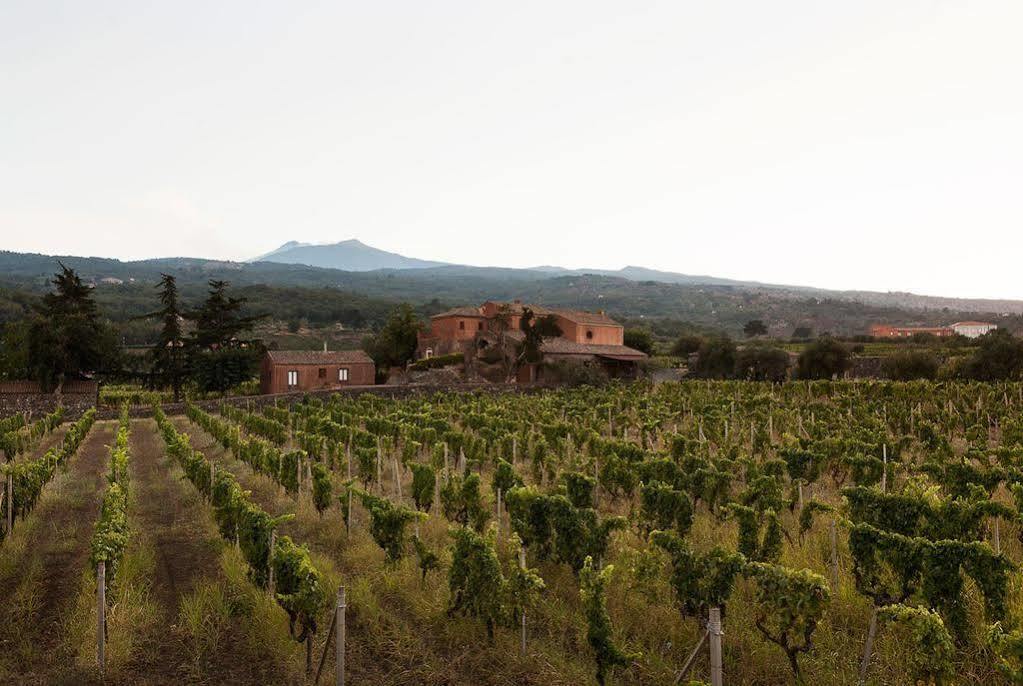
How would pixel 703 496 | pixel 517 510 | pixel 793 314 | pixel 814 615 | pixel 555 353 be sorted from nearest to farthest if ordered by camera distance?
pixel 814 615
pixel 517 510
pixel 703 496
pixel 555 353
pixel 793 314

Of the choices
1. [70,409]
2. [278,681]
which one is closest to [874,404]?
[278,681]

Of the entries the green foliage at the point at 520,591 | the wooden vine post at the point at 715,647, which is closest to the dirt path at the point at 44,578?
the green foliage at the point at 520,591

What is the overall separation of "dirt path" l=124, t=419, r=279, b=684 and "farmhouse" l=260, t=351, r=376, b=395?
31.1m

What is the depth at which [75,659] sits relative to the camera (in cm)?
818

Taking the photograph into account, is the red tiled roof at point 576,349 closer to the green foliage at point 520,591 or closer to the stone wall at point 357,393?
the stone wall at point 357,393

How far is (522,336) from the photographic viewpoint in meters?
57.9

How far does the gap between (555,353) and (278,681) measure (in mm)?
48801

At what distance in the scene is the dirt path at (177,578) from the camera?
8.03m

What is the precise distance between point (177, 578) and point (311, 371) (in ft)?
142

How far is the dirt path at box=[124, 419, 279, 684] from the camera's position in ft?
26.3

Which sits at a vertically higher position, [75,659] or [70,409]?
[75,659]

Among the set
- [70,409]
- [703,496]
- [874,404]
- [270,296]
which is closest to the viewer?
[703,496]

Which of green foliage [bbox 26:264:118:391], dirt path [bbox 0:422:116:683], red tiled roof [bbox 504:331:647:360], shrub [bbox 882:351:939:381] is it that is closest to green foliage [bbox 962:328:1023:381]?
shrub [bbox 882:351:939:381]

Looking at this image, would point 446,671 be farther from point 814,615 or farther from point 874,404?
point 874,404
